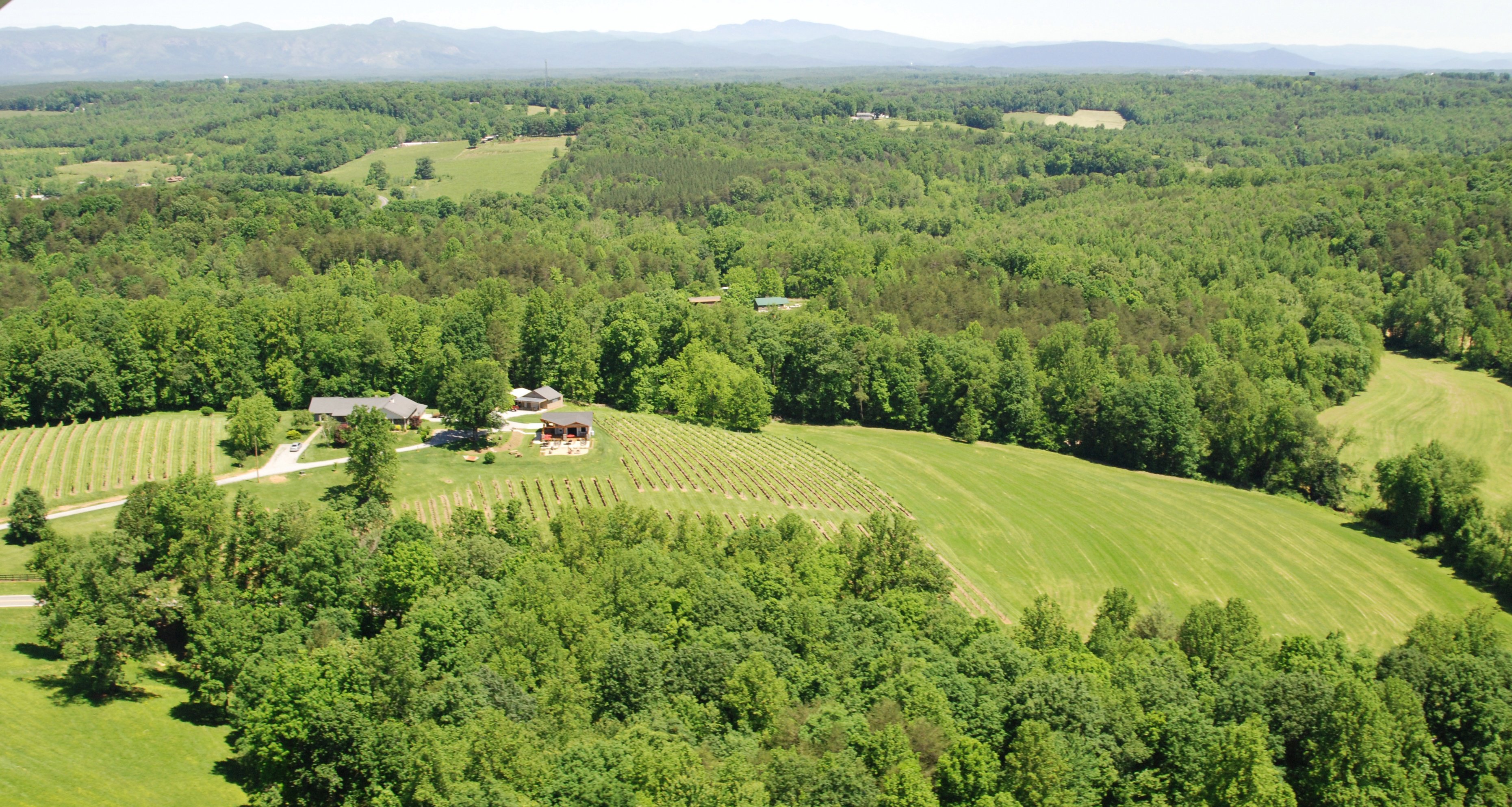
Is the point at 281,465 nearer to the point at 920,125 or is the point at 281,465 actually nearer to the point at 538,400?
the point at 538,400

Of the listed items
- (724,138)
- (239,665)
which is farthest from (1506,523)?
(724,138)

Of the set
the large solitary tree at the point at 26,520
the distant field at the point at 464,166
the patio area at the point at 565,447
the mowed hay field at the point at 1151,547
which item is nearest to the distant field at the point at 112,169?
the distant field at the point at 464,166

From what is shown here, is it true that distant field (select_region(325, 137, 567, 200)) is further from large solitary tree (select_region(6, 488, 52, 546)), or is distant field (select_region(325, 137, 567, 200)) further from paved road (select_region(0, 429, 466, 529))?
large solitary tree (select_region(6, 488, 52, 546))

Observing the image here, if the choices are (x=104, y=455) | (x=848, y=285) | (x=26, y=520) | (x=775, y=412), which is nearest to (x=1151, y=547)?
(x=775, y=412)

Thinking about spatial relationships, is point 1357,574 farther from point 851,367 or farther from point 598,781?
point 598,781

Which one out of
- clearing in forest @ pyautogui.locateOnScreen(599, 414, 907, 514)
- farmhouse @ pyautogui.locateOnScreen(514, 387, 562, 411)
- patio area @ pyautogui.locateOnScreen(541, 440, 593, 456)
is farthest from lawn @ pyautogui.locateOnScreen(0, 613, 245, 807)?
farmhouse @ pyautogui.locateOnScreen(514, 387, 562, 411)

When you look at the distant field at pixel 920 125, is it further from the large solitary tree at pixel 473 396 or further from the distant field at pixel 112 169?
the large solitary tree at pixel 473 396
